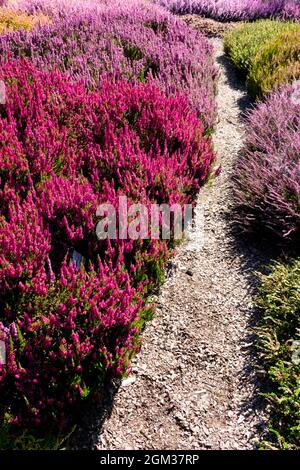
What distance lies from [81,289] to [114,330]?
35 centimetres

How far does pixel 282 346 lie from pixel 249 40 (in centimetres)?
668

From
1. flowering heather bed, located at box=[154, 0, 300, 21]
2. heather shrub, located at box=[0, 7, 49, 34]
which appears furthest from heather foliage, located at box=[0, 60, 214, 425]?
flowering heather bed, located at box=[154, 0, 300, 21]

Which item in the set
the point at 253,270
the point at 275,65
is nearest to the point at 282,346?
the point at 253,270

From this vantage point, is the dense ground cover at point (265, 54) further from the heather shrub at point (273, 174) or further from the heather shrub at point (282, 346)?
the heather shrub at point (282, 346)

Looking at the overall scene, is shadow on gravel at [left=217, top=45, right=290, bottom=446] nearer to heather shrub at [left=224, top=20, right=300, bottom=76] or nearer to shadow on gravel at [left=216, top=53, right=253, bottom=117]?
shadow on gravel at [left=216, top=53, right=253, bottom=117]

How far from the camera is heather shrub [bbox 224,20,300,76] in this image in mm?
7613

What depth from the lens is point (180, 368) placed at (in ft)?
10.3

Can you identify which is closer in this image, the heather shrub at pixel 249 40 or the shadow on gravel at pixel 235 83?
the shadow on gravel at pixel 235 83

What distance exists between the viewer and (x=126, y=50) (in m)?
6.94

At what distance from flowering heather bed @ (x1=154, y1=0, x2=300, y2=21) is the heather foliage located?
660cm

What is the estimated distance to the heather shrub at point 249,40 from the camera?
7.61m

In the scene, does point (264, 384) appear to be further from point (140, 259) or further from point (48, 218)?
point (48, 218)

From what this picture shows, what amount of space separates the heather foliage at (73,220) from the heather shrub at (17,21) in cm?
310

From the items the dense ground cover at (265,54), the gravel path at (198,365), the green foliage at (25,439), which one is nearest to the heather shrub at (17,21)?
the dense ground cover at (265,54)
